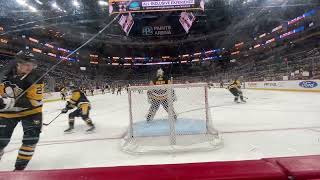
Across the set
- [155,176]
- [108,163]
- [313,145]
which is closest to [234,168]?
[155,176]

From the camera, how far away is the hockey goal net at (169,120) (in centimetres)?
283

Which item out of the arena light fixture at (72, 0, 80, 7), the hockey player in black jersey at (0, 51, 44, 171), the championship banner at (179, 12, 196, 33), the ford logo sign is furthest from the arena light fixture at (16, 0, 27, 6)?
the ford logo sign

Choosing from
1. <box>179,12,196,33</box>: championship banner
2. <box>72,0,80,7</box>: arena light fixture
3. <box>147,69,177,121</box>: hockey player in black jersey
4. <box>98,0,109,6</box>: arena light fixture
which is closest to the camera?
<box>147,69,177,121</box>: hockey player in black jersey

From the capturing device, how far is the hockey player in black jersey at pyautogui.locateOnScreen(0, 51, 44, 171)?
88.0 inches

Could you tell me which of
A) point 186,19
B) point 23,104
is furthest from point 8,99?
point 186,19

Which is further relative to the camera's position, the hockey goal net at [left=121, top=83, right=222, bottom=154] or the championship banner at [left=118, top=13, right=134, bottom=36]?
the championship banner at [left=118, top=13, right=134, bottom=36]

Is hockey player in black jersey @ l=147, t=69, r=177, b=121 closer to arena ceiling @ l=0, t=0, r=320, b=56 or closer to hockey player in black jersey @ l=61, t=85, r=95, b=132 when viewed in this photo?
hockey player in black jersey @ l=61, t=85, r=95, b=132

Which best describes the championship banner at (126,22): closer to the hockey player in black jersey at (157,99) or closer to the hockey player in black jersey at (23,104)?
the hockey player in black jersey at (157,99)

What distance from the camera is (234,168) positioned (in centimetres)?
123

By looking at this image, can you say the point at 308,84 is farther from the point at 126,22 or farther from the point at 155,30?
the point at 126,22

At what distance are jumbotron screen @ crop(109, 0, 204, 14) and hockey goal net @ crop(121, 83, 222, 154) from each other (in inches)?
137

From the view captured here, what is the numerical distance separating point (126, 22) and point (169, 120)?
18.2 ft

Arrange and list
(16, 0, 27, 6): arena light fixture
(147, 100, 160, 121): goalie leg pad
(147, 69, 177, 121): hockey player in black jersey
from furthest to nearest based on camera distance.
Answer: (16, 0, 27, 6): arena light fixture, (147, 100, 160, 121): goalie leg pad, (147, 69, 177, 121): hockey player in black jersey

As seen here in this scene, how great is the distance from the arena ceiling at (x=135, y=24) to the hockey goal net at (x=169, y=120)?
363 cm
